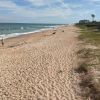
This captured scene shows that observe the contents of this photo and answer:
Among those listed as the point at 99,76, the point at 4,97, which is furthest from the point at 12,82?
the point at 99,76

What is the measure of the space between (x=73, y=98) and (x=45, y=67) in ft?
15.8

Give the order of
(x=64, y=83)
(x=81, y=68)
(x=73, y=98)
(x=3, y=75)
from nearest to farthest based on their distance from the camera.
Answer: (x=73, y=98) < (x=64, y=83) < (x=3, y=75) < (x=81, y=68)

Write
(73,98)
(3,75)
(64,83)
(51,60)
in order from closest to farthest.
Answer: (73,98)
(64,83)
(3,75)
(51,60)

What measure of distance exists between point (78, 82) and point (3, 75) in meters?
3.50

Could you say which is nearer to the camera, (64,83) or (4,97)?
(4,97)

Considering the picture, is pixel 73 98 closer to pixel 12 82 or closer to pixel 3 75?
pixel 12 82

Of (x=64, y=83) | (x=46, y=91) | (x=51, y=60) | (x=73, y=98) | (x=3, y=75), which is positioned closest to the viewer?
(x=73, y=98)

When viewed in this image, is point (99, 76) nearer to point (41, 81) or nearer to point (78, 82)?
point (78, 82)

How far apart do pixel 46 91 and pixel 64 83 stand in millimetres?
1297

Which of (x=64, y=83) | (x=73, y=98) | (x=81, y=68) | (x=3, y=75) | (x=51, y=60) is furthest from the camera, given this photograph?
(x=51, y=60)

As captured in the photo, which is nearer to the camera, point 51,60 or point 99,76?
point 99,76

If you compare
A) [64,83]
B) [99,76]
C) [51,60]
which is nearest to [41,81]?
[64,83]

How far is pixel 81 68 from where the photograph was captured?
40.2 ft

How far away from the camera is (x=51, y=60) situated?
14914 millimetres
